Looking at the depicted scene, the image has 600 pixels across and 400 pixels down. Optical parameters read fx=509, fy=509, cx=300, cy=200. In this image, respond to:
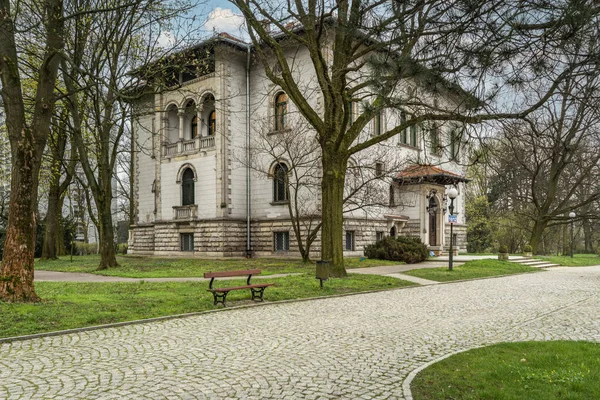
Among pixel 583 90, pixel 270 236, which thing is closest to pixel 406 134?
pixel 270 236

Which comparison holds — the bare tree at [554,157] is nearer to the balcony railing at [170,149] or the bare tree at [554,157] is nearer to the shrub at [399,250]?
the shrub at [399,250]

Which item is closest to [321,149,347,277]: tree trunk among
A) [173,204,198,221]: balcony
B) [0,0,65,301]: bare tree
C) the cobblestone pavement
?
the cobblestone pavement

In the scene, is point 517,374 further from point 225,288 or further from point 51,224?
point 51,224

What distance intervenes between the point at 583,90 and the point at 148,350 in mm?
7103

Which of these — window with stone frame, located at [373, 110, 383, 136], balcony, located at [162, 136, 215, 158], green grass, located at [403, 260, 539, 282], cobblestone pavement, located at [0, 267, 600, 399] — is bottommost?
green grass, located at [403, 260, 539, 282]

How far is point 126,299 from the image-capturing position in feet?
41.9

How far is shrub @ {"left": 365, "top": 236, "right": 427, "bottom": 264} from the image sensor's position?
29.1m

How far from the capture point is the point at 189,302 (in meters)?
12.3

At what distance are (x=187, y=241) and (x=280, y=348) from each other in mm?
28055

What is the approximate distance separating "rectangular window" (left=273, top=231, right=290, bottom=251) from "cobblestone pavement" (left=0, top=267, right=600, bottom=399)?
60.1 feet

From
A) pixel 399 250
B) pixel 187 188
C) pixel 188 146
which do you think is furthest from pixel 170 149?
pixel 399 250

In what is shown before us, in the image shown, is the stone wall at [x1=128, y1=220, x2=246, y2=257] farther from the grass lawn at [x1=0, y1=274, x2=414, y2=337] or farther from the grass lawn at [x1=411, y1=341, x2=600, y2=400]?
the grass lawn at [x1=411, y1=341, x2=600, y2=400]

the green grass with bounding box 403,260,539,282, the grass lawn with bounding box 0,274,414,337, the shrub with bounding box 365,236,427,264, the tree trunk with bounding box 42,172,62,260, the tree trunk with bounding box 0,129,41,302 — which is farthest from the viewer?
the tree trunk with bounding box 42,172,62,260

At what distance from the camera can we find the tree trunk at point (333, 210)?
18.0 meters
